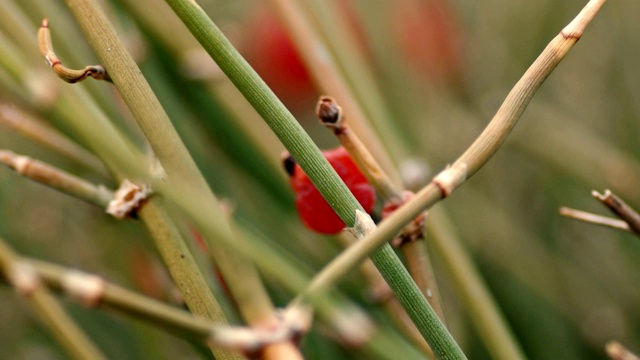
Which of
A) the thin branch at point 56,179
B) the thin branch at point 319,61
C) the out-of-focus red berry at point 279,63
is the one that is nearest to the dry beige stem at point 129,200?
the thin branch at point 56,179

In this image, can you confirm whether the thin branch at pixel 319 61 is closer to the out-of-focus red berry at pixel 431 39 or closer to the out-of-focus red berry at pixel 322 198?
the out-of-focus red berry at pixel 322 198

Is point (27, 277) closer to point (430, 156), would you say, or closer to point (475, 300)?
point (475, 300)

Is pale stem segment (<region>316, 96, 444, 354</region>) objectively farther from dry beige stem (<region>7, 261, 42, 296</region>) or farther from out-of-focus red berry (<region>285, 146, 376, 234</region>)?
dry beige stem (<region>7, 261, 42, 296</region>)

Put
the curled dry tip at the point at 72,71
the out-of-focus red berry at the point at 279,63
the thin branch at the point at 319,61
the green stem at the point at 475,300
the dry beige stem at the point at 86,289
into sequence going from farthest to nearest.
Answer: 1. the out-of-focus red berry at the point at 279,63
2. the thin branch at the point at 319,61
3. the green stem at the point at 475,300
4. the curled dry tip at the point at 72,71
5. the dry beige stem at the point at 86,289

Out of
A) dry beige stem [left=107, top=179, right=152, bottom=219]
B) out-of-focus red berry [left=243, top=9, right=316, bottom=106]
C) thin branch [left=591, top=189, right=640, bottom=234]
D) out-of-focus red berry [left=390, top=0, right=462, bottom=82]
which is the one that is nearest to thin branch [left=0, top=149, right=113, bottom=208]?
dry beige stem [left=107, top=179, right=152, bottom=219]

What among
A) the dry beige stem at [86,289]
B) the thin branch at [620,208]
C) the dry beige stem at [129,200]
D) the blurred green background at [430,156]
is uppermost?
the dry beige stem at [86,289]

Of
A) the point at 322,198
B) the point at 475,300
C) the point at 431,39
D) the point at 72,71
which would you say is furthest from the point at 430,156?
the point at 72,71

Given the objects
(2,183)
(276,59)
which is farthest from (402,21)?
(2,183)

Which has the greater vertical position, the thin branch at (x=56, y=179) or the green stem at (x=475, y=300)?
the thin branch at (x=56, y=179)
